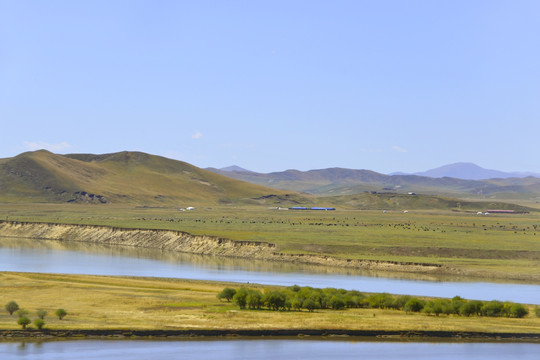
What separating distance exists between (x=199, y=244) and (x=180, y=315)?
199ft

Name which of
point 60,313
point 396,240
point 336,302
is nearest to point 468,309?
point 336,302

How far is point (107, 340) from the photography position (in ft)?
153

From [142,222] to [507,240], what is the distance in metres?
68.8

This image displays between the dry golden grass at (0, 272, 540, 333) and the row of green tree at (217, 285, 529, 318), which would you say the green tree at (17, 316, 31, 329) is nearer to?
the dry golden grass at (0, 272, 540, 333)

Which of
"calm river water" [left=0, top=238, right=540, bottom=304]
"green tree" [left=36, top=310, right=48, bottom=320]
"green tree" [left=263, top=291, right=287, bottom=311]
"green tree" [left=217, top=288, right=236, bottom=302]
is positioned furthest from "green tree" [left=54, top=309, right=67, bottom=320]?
"calm river water" [left=0, top=238, right=540, bottom=304]

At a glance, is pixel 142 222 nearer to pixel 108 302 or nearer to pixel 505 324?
pixel 108 302

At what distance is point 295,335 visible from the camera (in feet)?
162

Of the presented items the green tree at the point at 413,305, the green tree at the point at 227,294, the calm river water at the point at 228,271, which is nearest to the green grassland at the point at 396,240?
the calm river water at the point at 228,271

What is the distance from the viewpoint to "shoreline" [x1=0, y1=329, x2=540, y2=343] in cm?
4697

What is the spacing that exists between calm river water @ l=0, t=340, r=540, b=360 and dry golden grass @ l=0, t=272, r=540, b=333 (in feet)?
6.20

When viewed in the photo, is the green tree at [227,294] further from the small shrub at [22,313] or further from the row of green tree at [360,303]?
the small shrub at [22,313]

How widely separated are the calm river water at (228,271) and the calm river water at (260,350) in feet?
57.5

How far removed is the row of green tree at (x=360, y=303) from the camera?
5531 cm

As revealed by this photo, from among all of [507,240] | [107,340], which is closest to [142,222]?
[507,240]
